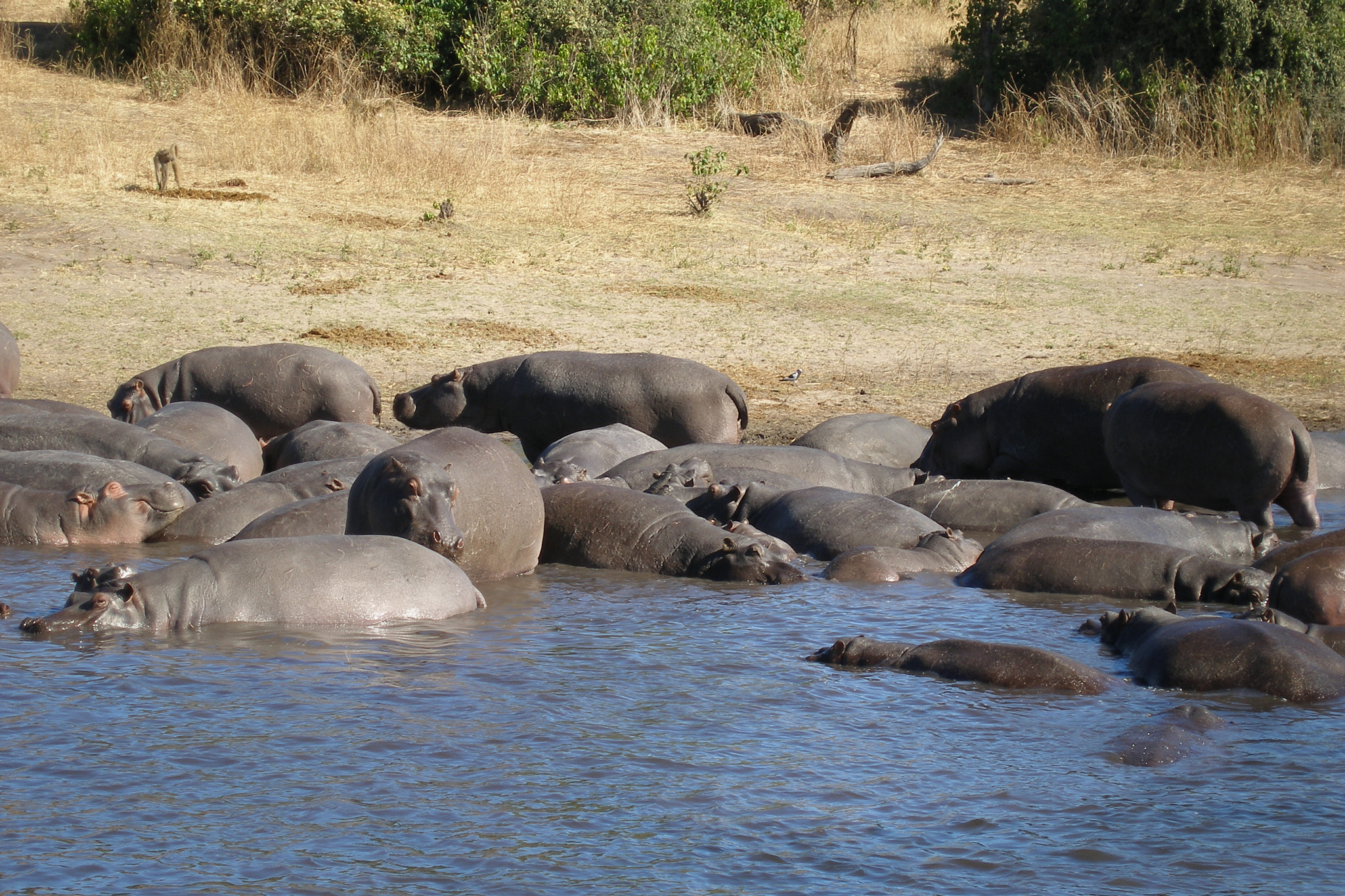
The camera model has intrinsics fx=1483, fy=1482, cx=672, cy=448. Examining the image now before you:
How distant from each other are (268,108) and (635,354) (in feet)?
41.2

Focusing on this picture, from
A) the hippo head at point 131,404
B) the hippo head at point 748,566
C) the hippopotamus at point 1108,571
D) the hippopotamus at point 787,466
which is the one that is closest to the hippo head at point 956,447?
the hippopotamus at point 787,466

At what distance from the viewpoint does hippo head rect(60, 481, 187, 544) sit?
316 inches

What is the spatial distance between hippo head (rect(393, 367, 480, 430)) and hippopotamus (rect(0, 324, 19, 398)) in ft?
9.51

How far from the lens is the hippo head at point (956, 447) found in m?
10.6

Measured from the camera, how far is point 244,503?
323 inches

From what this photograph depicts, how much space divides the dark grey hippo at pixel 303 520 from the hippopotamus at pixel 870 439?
3717 mm

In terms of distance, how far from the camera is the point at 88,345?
12.6 m

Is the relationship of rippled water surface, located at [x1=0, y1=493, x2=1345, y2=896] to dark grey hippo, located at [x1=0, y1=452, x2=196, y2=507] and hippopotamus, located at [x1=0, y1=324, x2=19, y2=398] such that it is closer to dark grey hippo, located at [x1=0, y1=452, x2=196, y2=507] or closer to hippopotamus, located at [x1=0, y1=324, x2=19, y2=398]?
dark grey hippo, located at [x1=0, y1=452, x2=196, y2=507]

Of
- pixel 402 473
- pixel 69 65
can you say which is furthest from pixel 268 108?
pixel 402 473

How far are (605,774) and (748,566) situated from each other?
2885mm

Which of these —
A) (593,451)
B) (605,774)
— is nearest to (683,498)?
(593,451)

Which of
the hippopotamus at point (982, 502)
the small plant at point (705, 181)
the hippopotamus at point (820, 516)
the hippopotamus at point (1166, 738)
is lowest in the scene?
the hippopotamus at point (982, 502)

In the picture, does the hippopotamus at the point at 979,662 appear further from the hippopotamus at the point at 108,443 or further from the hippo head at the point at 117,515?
the hippopotamus at the point at 108,443

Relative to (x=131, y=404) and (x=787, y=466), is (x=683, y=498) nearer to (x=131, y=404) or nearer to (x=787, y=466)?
(x=787, y=466)
